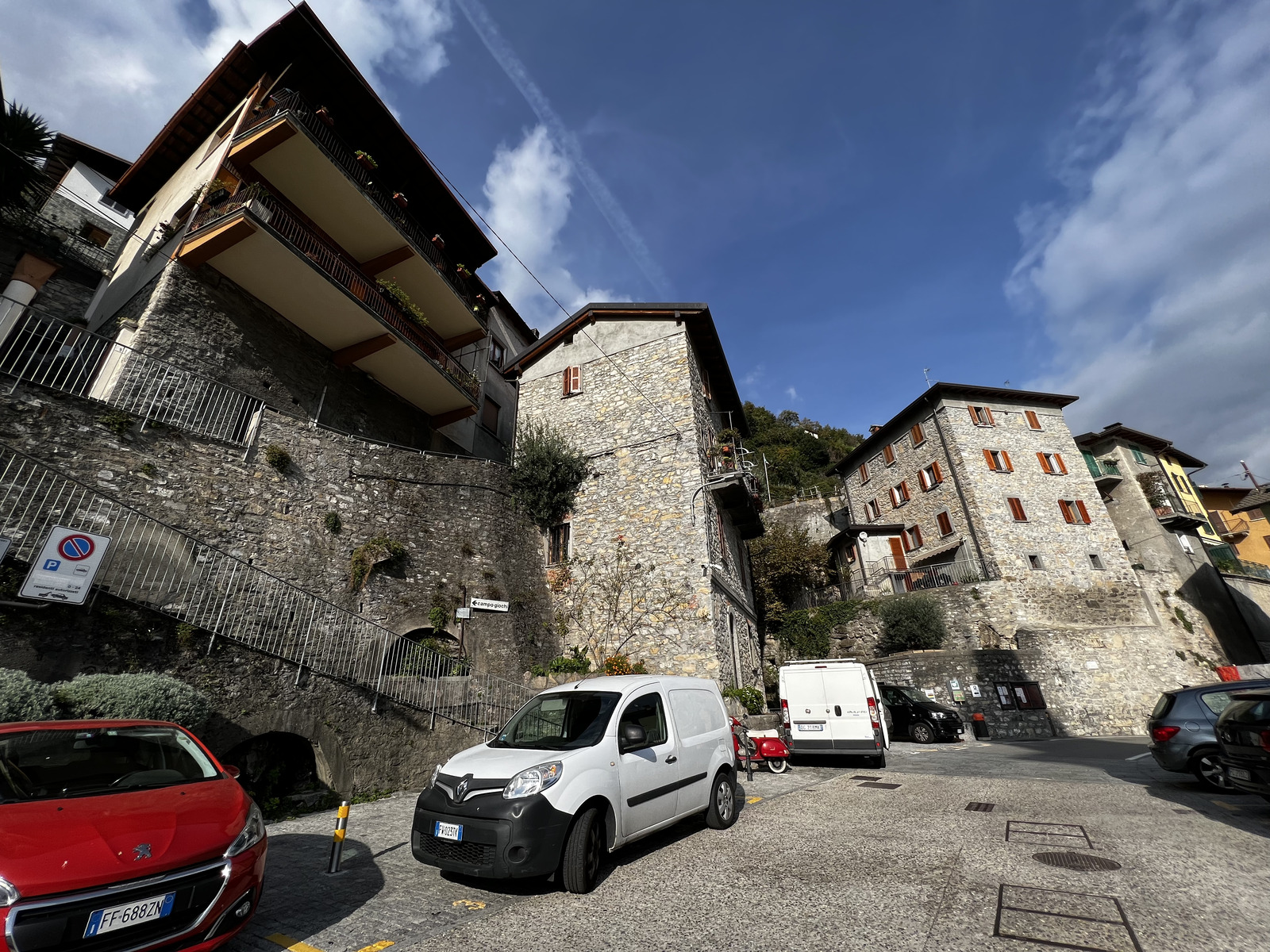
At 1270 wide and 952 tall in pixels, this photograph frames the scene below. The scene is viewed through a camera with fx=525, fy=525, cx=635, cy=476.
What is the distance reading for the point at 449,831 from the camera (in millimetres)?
4270

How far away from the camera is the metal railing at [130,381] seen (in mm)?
8789

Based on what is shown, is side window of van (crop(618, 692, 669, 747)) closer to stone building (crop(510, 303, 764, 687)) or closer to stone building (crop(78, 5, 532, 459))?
stone building (crop(510, 303, 764, 687))

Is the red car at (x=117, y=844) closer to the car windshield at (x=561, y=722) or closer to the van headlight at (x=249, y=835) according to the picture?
the van headlight at (x=249, y=835)

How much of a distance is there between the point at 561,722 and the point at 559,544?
10.4 meters

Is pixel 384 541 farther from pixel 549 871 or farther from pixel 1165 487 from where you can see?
pixel 1165 487

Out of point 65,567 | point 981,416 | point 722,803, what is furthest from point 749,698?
point 981,416

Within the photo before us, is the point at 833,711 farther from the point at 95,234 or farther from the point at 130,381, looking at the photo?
the point at 95,234

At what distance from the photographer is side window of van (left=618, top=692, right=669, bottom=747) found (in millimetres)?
5410

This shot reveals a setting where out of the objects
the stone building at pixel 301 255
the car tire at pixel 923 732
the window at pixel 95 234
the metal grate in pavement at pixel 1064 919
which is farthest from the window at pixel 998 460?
the window at pixel 95 234

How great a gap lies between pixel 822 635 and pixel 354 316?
68.6ft

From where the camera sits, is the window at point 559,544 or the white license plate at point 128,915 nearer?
the white license plate at point 128,915

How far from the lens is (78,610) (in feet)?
20.5

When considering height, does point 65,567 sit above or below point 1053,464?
below

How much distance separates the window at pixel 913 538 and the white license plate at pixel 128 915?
29268 mm
